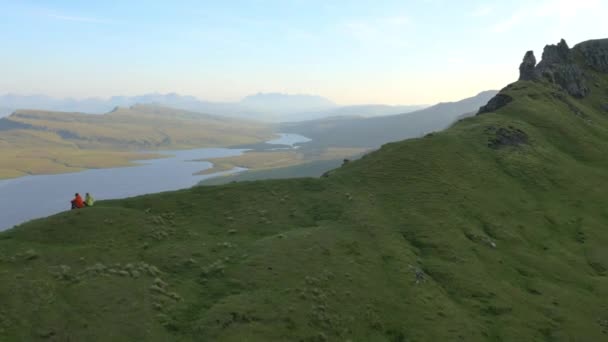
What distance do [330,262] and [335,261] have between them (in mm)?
518

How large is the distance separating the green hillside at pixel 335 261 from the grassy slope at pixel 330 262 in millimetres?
144

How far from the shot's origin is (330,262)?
35594mm

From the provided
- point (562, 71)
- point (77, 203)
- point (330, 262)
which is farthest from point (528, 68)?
point (77, 203)

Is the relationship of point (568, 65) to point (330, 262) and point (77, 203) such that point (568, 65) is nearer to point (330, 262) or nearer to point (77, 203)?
point (330, 262)

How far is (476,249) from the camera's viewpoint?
1700 inches

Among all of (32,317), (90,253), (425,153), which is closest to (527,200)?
(425,153)

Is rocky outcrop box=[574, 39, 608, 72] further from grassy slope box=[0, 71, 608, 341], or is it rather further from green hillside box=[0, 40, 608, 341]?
grassy slope box=[0, 71, 608, 341]

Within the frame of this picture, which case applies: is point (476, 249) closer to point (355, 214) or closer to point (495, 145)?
point (355, 214)

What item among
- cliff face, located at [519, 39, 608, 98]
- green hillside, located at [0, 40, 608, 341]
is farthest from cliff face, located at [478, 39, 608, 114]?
green hillside, located at [0, 40, 608, 341]

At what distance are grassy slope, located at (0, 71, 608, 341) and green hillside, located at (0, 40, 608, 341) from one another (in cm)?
14

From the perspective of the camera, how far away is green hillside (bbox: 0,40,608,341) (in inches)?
1064

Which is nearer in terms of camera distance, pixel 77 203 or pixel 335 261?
pixel 335 261

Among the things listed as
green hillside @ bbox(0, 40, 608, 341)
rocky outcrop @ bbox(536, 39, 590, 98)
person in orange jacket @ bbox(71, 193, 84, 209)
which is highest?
rocky outcrop @ bbox(536, 39, 590, 98)

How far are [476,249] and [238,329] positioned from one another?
92.4ft
